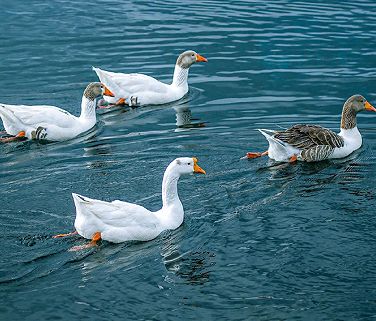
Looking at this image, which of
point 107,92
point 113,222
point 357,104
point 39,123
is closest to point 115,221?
point 113,222

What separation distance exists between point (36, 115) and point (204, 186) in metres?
4.41

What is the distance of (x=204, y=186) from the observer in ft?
45.3

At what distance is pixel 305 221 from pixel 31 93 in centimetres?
929

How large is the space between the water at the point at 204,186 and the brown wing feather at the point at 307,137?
0.43m

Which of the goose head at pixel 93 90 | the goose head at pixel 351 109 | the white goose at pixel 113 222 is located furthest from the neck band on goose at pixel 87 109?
the white goose at pixel 113 222

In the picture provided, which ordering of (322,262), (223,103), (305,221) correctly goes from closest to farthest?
1. (322,262)
2. (305,221)
3. (223,103)

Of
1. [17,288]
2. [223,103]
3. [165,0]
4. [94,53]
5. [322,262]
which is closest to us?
[17,288]

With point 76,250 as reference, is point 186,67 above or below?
above

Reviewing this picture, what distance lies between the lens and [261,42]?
80.4 feet

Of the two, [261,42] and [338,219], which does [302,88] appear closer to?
[261,42]

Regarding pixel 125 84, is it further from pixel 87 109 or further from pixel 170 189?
pixel 170 189

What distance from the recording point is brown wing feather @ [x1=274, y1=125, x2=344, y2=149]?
15.0 meters

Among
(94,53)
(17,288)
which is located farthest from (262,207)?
(94,53)

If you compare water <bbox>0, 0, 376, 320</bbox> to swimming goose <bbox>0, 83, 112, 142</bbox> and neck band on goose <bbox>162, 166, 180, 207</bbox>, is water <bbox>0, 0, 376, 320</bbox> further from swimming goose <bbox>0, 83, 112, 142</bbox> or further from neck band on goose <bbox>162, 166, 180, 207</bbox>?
neck band on goose <bbox>162, 166, 180, 207</bbox>
